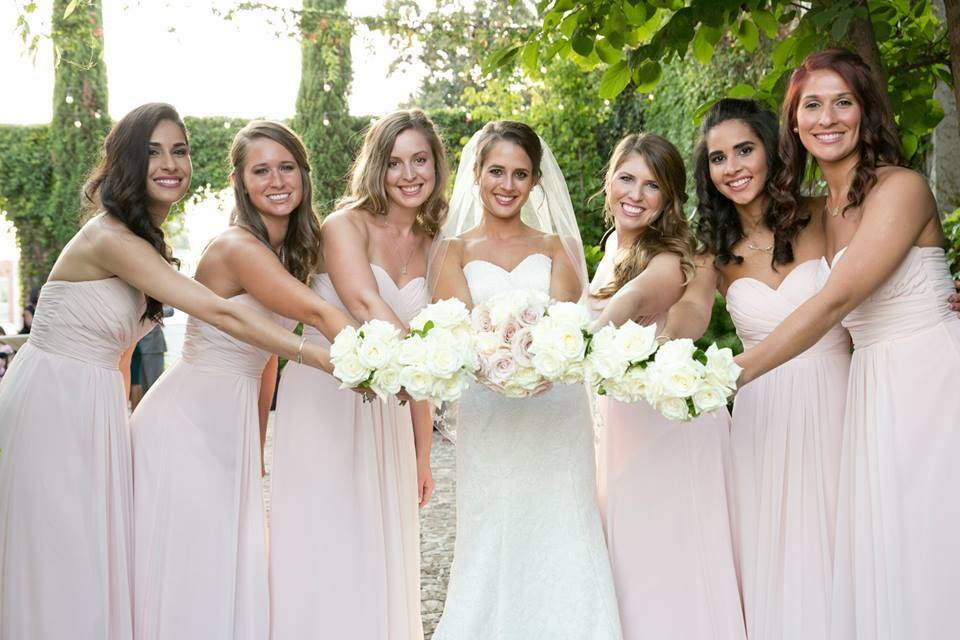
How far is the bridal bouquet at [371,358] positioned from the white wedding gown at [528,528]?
90cm

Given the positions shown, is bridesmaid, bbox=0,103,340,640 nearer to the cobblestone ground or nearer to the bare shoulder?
the bare shoulder

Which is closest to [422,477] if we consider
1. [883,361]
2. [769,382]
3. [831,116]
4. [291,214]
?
[291,214]

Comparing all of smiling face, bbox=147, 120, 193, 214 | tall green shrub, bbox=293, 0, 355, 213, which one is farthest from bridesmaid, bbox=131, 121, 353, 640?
tall green shrub, bbox=293, 0, 355, 213

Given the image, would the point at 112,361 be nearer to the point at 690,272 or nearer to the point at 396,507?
the point at 396,507

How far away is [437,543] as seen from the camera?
8.21 meters

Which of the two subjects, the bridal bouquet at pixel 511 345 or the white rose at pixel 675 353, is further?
the bridal bouquet at pixel 511 345

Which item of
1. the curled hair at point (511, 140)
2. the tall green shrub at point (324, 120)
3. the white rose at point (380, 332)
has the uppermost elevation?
the tall green shrub at point (324, 120)

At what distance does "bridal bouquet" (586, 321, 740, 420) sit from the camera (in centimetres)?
332

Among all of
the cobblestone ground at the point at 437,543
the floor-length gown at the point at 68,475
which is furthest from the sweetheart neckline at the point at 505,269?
the cobblestone ground at the point at 437,543

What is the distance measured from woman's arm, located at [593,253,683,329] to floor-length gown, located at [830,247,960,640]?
85 centimetres

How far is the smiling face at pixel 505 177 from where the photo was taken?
4492mm

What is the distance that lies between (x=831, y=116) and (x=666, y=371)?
1.48 m

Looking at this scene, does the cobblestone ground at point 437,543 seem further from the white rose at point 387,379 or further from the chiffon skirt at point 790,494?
the chiffon skirt at point 790,494

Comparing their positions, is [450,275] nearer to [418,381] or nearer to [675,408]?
[418,381]
